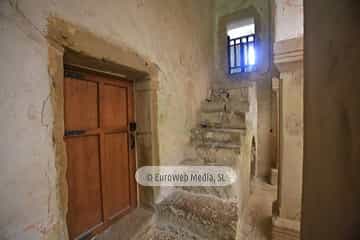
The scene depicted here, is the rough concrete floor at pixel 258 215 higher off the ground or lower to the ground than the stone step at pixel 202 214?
lower

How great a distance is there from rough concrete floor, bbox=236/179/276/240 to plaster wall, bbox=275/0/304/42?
1.84 metres

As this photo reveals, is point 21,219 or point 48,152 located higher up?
point 48,152

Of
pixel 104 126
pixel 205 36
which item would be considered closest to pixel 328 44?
pixel 104 126

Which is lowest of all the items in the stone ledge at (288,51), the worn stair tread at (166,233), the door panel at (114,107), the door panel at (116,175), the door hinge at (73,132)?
the worn stair tread at (166,233)

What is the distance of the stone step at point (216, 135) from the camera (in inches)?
78.9

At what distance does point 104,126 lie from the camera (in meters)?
1.40

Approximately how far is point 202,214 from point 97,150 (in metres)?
1.04

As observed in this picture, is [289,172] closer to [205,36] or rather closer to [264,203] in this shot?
[264,203]

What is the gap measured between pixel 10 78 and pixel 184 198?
4.97 ft

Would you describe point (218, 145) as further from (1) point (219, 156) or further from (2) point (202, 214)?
(2) point (202, 214)

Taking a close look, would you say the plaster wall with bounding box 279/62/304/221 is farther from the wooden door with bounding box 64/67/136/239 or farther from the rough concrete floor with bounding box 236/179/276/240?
the wooden door with bounding box 64/67/136/239

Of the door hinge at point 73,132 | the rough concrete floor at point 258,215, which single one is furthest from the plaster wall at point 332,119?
the rough concrete floor at point 258,215

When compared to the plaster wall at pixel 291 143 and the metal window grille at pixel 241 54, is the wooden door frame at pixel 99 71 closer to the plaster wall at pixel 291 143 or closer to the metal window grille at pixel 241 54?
the plaster wall at pixel 291 143

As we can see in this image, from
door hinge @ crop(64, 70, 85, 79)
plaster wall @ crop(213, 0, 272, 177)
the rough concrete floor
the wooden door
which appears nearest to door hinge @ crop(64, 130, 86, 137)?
the wooden door
